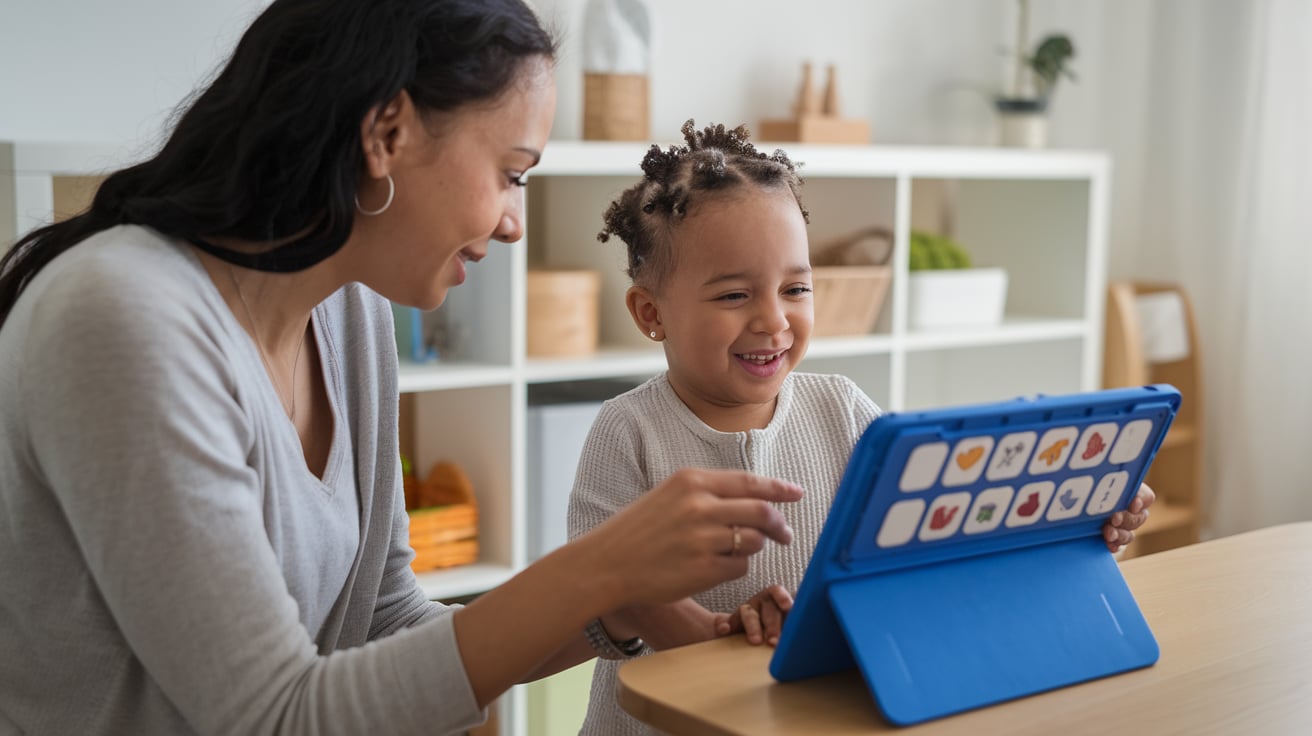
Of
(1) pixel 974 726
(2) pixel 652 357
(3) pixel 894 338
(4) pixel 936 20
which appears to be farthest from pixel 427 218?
(4) pixel 936 20

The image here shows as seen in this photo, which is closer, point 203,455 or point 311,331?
point 203,455

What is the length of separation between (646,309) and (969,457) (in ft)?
2.06

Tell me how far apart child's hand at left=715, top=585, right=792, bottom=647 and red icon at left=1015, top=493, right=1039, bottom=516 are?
20cm

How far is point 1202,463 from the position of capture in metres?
3.48

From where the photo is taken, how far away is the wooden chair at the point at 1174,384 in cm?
330

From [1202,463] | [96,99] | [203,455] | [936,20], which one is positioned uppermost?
[936,20]

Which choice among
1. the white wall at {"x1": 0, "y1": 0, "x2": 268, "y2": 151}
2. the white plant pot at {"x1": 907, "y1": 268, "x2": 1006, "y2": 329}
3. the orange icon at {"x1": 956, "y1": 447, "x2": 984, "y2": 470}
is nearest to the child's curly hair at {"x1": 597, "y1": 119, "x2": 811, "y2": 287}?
the orange icon at {"x1": 956, "y1": 447, "x2": 984, "y2": 470}

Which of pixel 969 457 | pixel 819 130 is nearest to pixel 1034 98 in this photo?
pixel 819 130

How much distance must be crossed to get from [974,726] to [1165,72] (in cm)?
317

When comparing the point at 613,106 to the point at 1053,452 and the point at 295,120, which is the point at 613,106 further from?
the point at 1053,452

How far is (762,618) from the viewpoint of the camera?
0.99 m

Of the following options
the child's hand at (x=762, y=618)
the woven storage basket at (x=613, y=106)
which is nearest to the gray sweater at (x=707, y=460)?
the child's hand at (x=762, y=618)

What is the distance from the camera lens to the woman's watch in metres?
1.10

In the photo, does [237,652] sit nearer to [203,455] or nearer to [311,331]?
[203,455]
